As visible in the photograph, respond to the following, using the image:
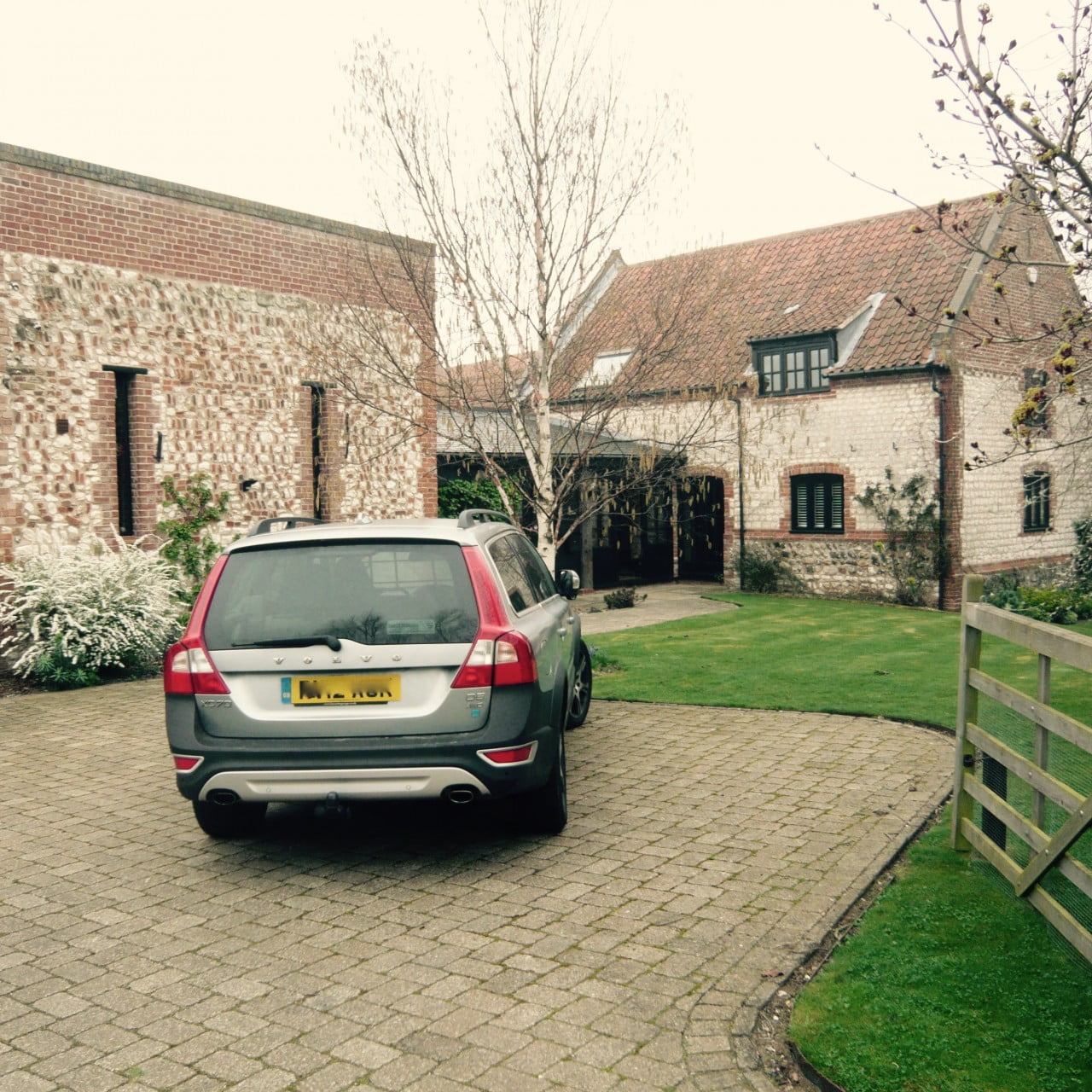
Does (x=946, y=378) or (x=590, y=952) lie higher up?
(x=946, y=378)

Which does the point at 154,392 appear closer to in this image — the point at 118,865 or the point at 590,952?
the point at 118,865

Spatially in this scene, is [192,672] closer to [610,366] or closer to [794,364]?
[610,366]

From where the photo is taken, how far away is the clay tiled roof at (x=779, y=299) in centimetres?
1146

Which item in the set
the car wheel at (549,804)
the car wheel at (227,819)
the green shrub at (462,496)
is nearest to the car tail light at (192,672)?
the car wheel at (227,819)

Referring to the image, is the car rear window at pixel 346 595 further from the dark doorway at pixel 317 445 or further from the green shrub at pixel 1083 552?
the green shrub at pixel 1083 552

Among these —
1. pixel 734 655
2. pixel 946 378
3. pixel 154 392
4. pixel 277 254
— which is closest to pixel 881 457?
pixel 946 378

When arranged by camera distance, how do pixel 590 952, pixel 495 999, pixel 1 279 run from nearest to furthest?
pixel 495 999 → pixel 590 952 → pixel 1 279

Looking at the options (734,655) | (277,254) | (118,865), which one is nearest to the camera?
(118,865)

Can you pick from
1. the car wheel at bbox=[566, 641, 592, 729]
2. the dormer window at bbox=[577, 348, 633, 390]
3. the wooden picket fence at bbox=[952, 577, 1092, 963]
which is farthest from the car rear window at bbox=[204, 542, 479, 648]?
the dormer window at bbox=[577, 348, 633, 390]

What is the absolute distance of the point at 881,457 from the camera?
70.5 feet

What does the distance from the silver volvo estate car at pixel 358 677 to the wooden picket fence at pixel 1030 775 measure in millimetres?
2108

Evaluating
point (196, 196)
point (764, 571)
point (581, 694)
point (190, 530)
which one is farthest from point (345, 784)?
point (764, 571)

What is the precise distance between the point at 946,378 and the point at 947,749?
1416 centimetres

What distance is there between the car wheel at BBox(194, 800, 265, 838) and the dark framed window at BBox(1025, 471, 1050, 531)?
2030 cm
